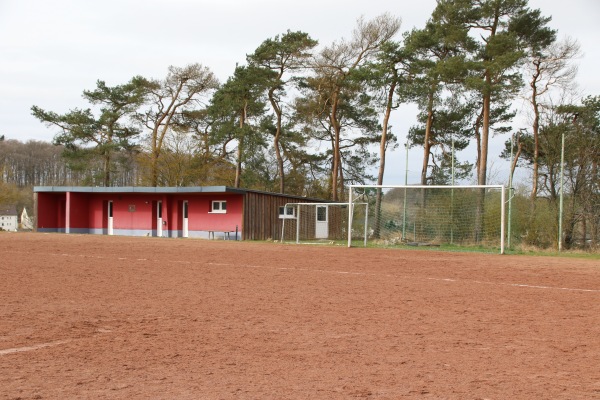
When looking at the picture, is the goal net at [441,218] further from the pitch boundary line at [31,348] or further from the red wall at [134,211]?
the pitch boundary line at [31,348]

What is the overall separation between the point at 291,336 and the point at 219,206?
2601 centimetres

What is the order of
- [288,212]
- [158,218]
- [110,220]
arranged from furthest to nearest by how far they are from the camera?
[110,220], [158,218], [288,212]

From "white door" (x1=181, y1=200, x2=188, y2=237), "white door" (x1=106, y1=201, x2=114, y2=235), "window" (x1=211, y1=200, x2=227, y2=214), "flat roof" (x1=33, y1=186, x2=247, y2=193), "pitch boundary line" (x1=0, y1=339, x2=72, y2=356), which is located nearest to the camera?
"pitch boundary line" (x1=0, y1=339, x2=72, y2=356)

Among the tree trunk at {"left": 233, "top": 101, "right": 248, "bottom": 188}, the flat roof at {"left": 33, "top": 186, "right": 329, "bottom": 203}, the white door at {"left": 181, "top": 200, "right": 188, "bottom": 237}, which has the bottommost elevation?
the white door at {"left": 181, "top": 200, "right": 188, "bottom": 237}

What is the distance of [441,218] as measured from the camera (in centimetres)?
2855

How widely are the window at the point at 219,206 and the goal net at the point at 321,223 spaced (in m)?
3.03

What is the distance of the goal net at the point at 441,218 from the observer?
26.4m

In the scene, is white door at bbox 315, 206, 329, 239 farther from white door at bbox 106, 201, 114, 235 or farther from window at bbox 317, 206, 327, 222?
white door at bbox 106, 201, 114, 235

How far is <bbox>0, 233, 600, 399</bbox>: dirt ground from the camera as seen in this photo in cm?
430

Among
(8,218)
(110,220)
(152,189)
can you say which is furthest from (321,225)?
(8,218)

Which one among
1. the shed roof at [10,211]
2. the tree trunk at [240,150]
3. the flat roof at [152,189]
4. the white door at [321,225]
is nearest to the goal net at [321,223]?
the white door at [321,225]

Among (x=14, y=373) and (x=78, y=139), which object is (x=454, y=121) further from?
(x=14, y=373)

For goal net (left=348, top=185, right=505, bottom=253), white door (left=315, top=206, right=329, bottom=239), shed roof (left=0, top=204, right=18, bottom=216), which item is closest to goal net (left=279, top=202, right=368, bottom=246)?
white door (left=315, top=206, right=329, bottom=239)

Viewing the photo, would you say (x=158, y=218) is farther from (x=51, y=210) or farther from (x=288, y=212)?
(x=288, y=212)
